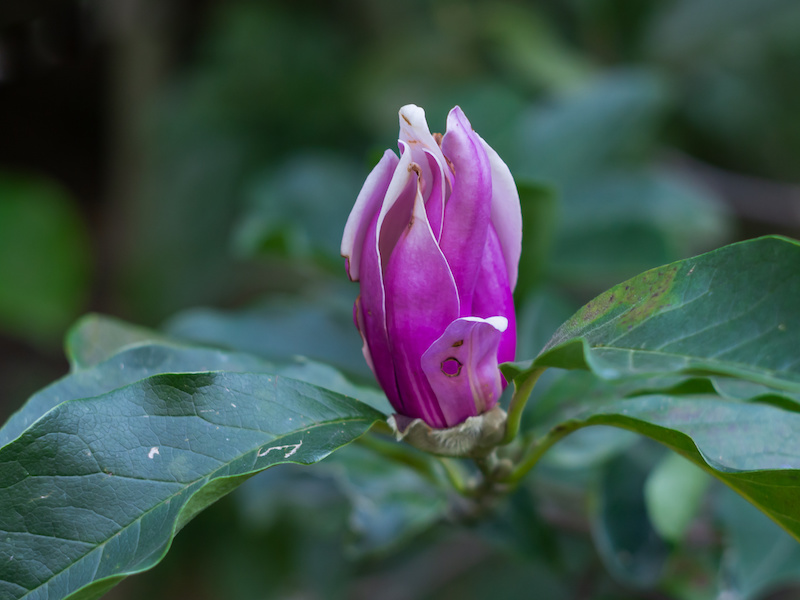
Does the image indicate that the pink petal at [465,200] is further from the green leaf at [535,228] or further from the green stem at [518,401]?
the green leaf at [535,228]

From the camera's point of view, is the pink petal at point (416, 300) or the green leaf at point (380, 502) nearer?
the pink petal at point (416, 300)

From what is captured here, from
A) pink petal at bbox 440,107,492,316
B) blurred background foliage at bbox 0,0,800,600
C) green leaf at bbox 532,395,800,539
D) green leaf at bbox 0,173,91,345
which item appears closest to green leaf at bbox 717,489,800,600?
blurred background foliage at bbox 0,0,800,600

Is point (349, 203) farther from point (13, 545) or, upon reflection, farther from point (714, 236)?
point (13, 545)

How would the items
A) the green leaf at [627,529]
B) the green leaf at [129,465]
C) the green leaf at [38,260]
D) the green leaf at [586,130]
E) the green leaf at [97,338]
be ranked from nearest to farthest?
the green leaf at [129,465]
the green leaf at [97,338]
the green leaf at [627,529]
the green leaf at [586,130]
the green leaf at [38,260]

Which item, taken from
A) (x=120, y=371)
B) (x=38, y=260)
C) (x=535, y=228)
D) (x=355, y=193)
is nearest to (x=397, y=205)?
(x=120, y=371)

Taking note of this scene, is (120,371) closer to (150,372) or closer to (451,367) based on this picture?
(150,372)

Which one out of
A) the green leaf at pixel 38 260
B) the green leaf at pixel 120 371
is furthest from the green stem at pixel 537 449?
the green leaf at pixel 38 260

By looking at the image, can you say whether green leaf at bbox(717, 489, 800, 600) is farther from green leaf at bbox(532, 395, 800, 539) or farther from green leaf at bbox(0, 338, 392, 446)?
green leaf at bbox(0, 338, 392, 446)
